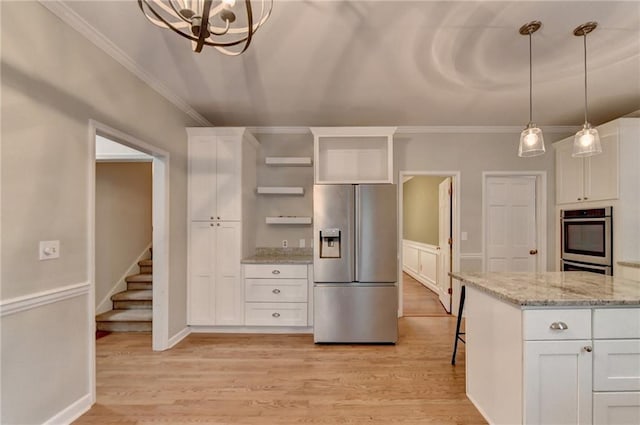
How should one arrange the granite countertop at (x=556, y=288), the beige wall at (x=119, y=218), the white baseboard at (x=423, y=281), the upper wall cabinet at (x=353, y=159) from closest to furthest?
the granite countertop at (x=556, y=288)
the upper wall cabinet at (x=353, y=159)
the beige wall at (x=119, y=218)
the white baseboard at (x=423, y=281)

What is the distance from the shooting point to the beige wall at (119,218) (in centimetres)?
406

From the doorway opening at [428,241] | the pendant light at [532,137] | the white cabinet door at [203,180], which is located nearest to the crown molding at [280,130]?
the white cabinet door at [203,180]

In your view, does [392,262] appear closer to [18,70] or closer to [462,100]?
[462,100]

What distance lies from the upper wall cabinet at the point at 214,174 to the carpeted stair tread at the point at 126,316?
1372 mm

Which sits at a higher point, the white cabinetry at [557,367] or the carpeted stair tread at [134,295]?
the white cabinetry at [557,367]

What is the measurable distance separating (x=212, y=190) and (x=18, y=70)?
2.00 metres

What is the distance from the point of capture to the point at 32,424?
68.7 inches

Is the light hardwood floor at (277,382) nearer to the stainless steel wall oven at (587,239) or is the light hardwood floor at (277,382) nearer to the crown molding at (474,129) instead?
the stainless steel wall oven at (587,239)

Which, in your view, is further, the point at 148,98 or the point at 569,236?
the point at 569,236

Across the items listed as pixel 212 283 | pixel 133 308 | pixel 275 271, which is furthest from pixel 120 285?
pixel 275 271

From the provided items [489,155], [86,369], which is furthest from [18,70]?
[489,155]

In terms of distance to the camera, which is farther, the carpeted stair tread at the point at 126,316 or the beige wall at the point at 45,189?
the carpeted stair tread at the point at 126,316

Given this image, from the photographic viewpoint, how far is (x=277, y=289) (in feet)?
11.6

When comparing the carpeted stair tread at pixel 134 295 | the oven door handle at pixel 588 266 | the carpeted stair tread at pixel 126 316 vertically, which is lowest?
the carpeted stair tread at pixel 126 316
